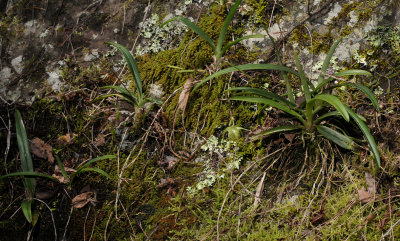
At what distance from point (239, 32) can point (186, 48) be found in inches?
15.9

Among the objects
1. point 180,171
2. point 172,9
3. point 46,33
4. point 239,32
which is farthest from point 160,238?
point 46,33

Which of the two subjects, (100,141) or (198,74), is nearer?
(100,141)

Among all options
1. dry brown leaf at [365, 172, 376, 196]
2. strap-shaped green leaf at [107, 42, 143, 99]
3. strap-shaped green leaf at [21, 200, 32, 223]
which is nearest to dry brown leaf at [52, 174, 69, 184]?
strap-shaped green leaf at [21, 200, 32, 223]

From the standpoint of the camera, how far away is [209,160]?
212cm

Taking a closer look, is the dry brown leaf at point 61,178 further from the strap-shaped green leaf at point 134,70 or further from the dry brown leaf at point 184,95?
the dry brown leaf at point 184,95

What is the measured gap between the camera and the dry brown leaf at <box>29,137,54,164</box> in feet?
7.25

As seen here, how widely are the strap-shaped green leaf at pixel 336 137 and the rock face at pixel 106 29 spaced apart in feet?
1.77

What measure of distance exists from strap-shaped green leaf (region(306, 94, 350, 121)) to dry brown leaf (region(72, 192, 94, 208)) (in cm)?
139

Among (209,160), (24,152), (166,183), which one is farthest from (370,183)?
(24,152)

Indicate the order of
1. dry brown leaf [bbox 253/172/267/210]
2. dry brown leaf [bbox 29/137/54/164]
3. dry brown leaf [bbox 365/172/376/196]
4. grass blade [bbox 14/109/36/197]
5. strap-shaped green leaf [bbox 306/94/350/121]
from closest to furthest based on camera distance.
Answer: strap-shaped green leaf [bbox 306/94/350/121]
dry brown leaf [bbox 365/172/376/196]
dry brown leaf [bbox 253/172/267/210]
grass blade [bbox 14/109/36/197]
dry brown leaf [bbox 29/137/54/164]

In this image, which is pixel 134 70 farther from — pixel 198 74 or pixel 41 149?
pixel 41 149

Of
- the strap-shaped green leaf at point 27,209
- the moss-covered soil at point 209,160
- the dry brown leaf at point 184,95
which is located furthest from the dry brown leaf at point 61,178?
the dry brown leaf at point 184,95

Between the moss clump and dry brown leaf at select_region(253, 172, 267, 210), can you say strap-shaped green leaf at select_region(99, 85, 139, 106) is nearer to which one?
the moss clump

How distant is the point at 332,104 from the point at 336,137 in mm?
298
